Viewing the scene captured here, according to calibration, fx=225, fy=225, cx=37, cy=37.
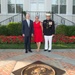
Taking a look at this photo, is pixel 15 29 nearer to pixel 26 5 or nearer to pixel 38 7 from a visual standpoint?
pixel 26 5

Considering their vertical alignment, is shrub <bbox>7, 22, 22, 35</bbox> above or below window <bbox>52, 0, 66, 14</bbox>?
below

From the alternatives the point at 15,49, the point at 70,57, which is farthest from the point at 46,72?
the point at 15,49

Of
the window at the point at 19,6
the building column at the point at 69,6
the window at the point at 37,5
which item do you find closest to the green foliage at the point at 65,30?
the building column at the point at 69,6

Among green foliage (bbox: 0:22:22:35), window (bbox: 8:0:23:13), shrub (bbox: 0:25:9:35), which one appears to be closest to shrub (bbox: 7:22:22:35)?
green foliage (bbox: 0:22:22:35)

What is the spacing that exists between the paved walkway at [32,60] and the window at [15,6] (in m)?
10.6

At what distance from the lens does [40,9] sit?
69.8 ft

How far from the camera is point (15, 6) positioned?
70.1 ft

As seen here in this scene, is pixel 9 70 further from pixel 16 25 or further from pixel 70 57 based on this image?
pixel 16 25

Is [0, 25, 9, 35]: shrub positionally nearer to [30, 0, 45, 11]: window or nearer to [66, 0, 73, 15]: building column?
[30, 0, 45, 11]: window

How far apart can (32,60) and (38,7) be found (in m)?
12.6

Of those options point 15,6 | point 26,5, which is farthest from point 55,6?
point 15,6

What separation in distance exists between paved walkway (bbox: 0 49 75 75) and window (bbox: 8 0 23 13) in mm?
10607

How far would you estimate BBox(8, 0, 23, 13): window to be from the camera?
21.3m

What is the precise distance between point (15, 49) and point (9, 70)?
4.39m
